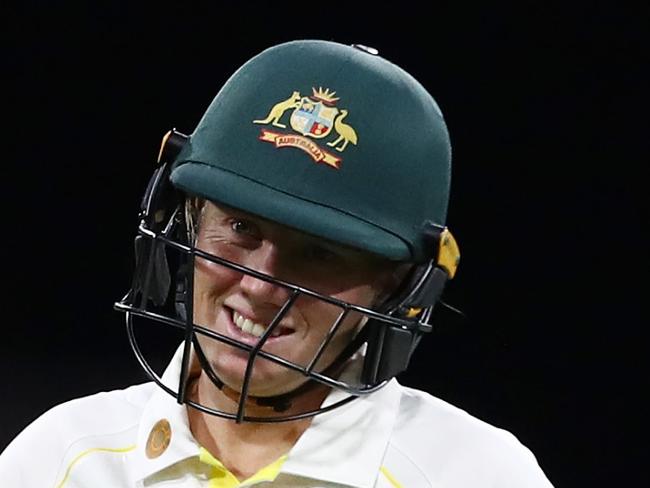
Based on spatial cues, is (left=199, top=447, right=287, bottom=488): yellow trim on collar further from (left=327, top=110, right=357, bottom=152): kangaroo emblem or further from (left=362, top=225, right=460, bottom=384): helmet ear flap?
(left=327, top=110, right=357, bottom=152): kangaroo emblem

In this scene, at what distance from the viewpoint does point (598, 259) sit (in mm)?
2010

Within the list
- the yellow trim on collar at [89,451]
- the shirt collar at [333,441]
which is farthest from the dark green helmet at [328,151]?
the yellow trim on collar at [89,451]

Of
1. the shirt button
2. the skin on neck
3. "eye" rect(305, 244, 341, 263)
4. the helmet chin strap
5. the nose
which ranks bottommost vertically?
the shirt button

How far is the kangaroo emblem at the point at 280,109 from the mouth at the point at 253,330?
0.57 ft

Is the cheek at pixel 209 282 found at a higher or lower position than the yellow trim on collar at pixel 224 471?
higher

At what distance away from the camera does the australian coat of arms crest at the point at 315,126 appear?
124cm

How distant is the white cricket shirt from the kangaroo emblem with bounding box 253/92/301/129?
259 mm

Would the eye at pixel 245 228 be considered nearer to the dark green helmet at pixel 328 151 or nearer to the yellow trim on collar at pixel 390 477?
the dark green helmet at pixel 328 151

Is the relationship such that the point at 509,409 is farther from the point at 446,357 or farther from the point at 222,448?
the point at 222,448

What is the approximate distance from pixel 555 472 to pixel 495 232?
0.36 metres

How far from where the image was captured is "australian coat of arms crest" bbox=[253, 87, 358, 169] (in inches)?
48.7

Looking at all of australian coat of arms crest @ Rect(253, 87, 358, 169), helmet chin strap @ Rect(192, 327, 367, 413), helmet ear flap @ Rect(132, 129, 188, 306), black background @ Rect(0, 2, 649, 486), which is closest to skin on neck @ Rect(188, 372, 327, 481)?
helmet chin strap @ Rect(192, 327, 367, 413)

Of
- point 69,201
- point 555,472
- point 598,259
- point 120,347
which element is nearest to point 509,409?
point 555,472

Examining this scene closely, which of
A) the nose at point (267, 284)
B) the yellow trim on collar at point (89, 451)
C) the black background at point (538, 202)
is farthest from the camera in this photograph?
the black background at point (538, 202)
